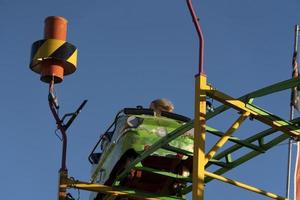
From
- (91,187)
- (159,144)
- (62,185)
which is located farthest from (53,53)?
(91,187)

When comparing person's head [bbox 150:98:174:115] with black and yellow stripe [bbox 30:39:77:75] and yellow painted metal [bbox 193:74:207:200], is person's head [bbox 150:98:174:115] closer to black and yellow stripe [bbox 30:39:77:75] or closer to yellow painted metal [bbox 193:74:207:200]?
black and yellow stripe [bbox 30:39:77:75]

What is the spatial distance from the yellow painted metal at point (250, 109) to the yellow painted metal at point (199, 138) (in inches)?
4.7

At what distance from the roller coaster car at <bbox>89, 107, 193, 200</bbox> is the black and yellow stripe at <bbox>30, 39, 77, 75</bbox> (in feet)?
5.29

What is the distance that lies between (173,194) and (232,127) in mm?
2973

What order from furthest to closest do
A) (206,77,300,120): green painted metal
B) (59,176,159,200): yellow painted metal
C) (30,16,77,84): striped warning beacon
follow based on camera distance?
1. (59,176,159,200): yellow painted metal
2. (30,16,77,84): striped warning beacon
3. (206,77,300,120): green painted metal

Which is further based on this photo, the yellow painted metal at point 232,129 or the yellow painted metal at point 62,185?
the yellow painted metal at point 62,185

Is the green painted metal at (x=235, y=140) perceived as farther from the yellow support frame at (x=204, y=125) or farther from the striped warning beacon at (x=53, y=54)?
the striped warning beacon at (x=53, y=54)

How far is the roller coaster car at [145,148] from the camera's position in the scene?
12547 mm

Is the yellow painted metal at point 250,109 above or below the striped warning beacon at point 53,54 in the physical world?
below

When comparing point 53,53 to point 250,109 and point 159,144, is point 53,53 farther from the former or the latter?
point 250,109

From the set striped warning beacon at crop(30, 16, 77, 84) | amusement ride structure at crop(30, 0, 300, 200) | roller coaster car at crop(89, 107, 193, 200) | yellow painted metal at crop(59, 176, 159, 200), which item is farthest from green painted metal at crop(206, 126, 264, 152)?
striped warning beacon at crop(30, 16, 77, 84)

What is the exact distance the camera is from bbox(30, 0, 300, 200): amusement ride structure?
993 cm

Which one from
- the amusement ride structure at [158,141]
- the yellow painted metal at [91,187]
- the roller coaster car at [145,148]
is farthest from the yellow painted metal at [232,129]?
the yellow painted metal at [91,187]

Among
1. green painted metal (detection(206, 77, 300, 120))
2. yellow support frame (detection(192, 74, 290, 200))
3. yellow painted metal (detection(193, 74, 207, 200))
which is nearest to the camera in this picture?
yellow painted metal (detection(193, 74, 207, 200))
